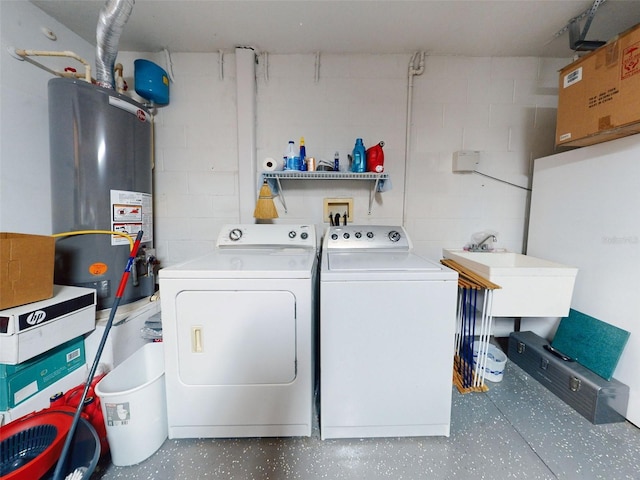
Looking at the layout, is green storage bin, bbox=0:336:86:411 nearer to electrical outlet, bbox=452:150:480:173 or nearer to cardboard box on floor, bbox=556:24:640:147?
electrical outlet, bbox=452:150:480:173

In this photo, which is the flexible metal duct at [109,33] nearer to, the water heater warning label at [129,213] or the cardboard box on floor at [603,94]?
the water heater warning label at [129,213]

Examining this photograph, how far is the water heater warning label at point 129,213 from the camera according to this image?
1539mm

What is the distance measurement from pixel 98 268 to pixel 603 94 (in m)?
3.07

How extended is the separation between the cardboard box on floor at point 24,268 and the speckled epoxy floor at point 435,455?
0.82 m

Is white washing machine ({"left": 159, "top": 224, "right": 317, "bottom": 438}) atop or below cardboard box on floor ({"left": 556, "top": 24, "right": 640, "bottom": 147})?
below

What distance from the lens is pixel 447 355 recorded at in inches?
46.8

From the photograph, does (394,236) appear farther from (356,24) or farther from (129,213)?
(129,213)

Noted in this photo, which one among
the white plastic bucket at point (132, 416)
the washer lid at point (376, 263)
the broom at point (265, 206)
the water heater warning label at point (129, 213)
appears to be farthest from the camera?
the broom at point (265, 206)

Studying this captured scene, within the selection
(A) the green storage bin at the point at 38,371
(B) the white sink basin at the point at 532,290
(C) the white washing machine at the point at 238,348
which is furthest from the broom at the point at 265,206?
(B) the white sink basin at the point at 532,290

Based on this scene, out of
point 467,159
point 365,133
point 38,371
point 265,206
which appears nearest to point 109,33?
point 265,206

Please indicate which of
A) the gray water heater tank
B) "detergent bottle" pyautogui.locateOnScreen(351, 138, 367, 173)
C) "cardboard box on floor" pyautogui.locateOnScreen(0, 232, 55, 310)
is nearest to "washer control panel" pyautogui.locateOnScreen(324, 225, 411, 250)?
"detergent bottle" pyautogui.locateOnScreen(351, 138, 367, 173)

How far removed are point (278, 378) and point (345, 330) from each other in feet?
1.27

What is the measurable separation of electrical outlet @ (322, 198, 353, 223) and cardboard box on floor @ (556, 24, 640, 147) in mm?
1482

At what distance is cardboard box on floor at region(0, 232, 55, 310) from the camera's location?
107 centimetres
